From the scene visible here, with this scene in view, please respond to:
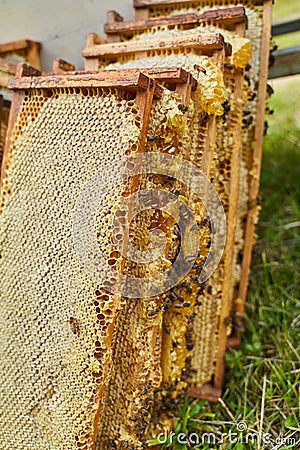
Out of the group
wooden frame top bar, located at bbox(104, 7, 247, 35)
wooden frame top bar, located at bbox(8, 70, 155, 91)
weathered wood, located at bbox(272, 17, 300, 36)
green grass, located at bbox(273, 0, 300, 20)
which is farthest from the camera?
green grass, located at bbox(273, 0, 300, 20)

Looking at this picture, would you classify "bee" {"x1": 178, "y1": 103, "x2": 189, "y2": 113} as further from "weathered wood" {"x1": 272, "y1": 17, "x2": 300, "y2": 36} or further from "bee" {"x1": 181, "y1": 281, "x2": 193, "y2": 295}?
"weathered wood" {"x1": 272, "y1": 17, "x2": 300, "y2": 36}

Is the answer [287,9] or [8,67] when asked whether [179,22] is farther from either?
[287,9]

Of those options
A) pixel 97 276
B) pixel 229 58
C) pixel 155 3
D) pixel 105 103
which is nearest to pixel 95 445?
pixel 97 276

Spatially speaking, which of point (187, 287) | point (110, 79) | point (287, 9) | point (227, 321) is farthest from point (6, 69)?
point (287, 9)

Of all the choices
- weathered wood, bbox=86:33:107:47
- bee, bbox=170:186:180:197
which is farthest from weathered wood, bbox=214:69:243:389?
weathered wood, bbox=86:33:107:47

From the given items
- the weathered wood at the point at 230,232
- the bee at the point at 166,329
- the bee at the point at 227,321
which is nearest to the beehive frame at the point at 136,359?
the bee at the point at 166,329

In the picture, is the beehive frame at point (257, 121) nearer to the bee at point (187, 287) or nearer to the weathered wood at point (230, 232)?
the weathered wood at point (230, 232)
